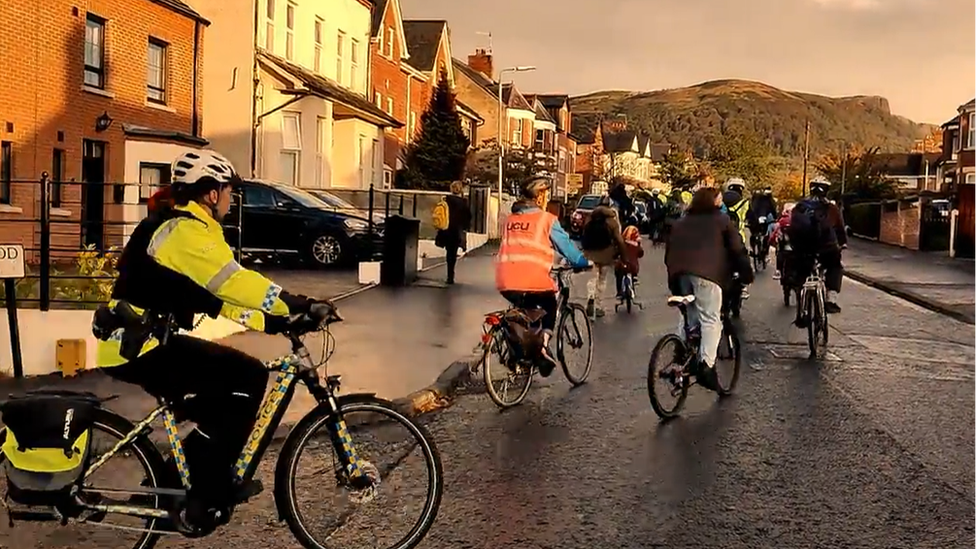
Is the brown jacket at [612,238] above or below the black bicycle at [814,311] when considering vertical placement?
above

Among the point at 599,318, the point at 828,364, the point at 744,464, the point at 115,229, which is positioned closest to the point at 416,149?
the point at 115,229

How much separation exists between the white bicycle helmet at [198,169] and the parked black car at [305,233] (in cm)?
1652

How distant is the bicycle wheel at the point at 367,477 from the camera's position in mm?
5043

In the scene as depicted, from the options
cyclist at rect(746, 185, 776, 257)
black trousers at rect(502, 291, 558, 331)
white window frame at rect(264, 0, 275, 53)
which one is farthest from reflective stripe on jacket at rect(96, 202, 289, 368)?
white window frame at rect(264, 0, 275, 53)

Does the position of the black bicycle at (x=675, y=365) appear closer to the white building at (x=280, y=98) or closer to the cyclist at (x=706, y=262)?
the cyclist at (x=706, y=262)

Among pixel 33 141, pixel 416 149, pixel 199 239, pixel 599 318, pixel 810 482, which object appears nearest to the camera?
pixel 199 239

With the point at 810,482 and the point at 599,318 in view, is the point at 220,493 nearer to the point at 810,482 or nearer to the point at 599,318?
the point at 810,482

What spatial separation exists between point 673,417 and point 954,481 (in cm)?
234

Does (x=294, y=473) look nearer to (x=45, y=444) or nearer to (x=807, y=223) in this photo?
(x=45, y=444)

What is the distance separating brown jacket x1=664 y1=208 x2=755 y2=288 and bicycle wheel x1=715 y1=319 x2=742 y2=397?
90 centimetres

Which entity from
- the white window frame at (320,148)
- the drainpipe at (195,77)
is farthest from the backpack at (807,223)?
the white window frame at (320,148)

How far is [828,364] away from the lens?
12086 millimetres

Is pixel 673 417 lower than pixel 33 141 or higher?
lower

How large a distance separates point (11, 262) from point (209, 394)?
5.35 metres
